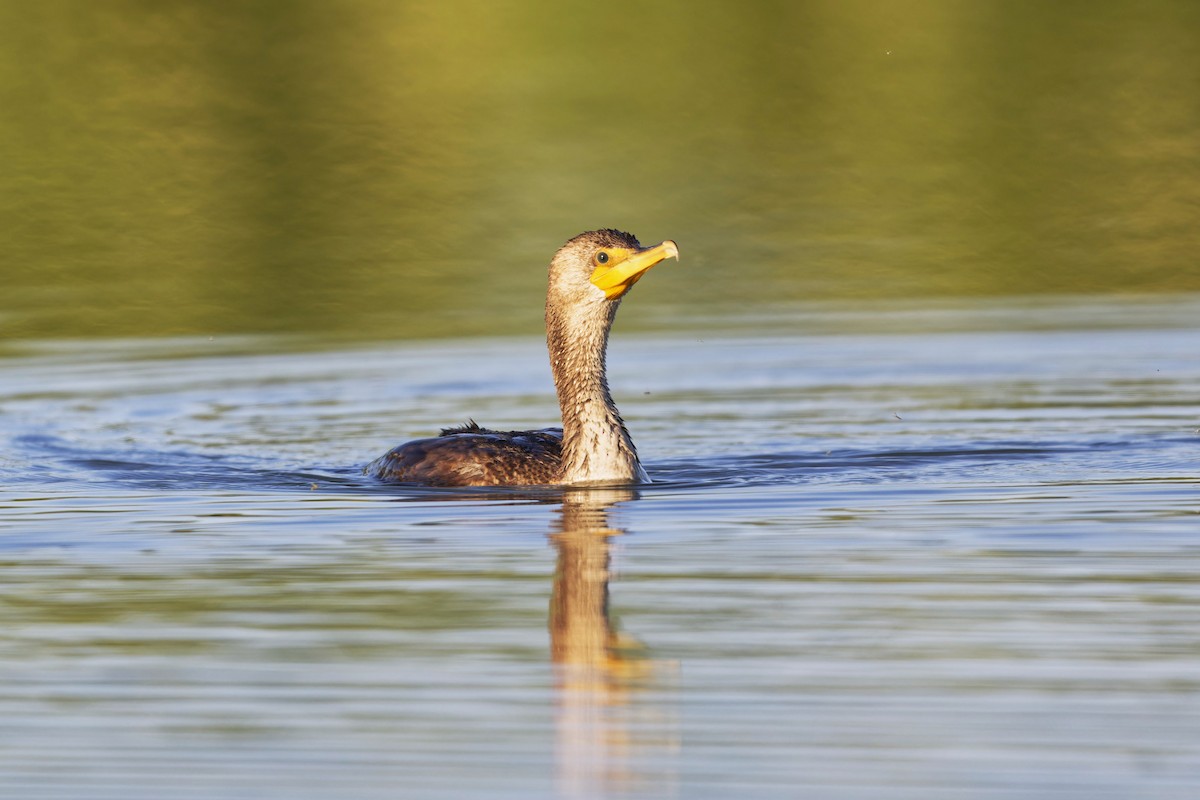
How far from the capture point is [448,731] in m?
5.88

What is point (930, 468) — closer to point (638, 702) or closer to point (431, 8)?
point (638, 702)

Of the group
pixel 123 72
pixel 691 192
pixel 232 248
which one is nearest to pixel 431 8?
pixel 123 72

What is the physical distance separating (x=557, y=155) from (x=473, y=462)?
46.7ft

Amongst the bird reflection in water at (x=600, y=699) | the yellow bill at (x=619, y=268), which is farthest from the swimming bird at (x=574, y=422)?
the bird reflection in water at (x=600, y=699)

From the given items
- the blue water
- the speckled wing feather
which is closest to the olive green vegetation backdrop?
the blue water

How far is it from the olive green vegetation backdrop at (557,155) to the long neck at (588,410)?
17.9 feet

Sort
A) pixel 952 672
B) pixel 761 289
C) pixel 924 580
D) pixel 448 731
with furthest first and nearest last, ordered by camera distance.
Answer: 1. pixel 761 289
2. pixel 924 580
3. pixel 952 672
4. pixel 448 731

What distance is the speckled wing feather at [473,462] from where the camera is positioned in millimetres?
10906

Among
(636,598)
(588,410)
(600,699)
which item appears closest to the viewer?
(600,699)

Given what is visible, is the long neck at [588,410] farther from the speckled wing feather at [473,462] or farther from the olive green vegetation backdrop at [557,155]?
the olive green vegetation backdrop at [557,155]

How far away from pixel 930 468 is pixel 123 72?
21548 millimetres

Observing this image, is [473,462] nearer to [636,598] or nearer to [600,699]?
[636,598]

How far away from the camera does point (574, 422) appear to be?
11125 millimetres

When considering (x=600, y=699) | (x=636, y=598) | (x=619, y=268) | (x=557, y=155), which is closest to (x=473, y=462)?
(x=619, y=268)
